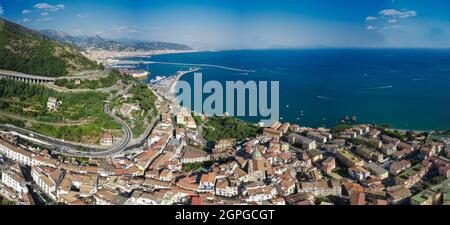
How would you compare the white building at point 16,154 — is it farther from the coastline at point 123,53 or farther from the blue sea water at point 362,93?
the coastline at point 123,53

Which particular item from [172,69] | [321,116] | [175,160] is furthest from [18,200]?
[172,69]

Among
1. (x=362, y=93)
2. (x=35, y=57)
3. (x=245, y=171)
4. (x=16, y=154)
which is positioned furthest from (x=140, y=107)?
(x=362, y=93)

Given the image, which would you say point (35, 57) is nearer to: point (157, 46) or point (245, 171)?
point (245, 171)

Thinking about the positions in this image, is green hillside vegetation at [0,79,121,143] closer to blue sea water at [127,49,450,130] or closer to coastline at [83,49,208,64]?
blue sea water at [127,49,450,130]
